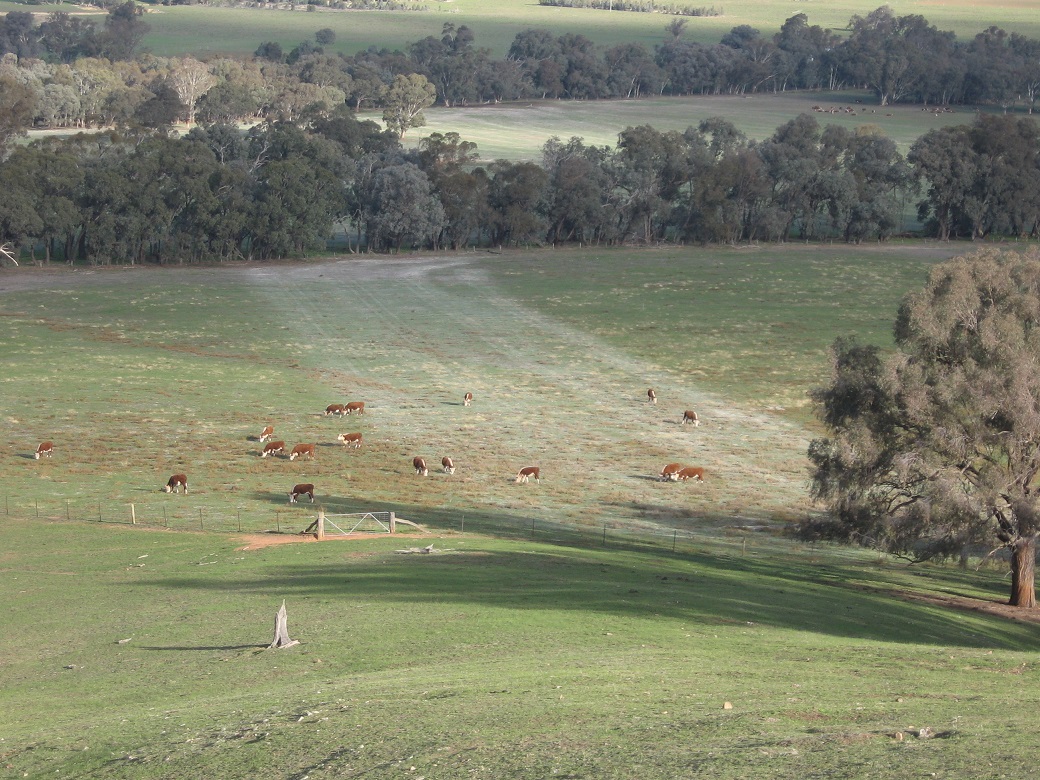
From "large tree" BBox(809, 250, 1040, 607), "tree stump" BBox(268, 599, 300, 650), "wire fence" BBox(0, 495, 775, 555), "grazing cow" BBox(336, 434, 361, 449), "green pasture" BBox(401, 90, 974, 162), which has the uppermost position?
"green pasture" BBox(401, 90, 974, 162)

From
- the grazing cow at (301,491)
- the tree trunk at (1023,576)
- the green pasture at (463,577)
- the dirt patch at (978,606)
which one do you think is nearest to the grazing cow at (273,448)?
the green pasture at (463,577)

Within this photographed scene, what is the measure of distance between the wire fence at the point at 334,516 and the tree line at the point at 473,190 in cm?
6434

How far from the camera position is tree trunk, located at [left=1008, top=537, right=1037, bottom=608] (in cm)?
3222

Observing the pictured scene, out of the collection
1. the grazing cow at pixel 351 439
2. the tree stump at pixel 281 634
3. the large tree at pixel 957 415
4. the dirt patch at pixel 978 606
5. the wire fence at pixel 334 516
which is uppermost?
the large tree at pixel 957 415

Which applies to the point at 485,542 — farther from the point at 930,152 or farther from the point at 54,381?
the point at 930,152

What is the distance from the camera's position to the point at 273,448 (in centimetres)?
5053

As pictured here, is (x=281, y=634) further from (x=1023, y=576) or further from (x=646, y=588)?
(x=1023, y=576)

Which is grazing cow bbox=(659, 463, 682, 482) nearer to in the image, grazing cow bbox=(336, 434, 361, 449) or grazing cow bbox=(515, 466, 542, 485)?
grazing cow bbox=(515, 466, 542, 485)

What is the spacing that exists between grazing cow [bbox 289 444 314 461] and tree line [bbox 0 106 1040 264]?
187 ft

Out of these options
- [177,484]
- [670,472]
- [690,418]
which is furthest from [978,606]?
[690,418]

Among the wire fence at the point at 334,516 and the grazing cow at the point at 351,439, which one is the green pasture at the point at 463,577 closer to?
the wire fence at the point at 334,516

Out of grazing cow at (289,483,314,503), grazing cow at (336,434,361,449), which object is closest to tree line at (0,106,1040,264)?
grazing cow at (336,434,361,449)

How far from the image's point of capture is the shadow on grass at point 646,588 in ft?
89.0

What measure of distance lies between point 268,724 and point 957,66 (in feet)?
636
